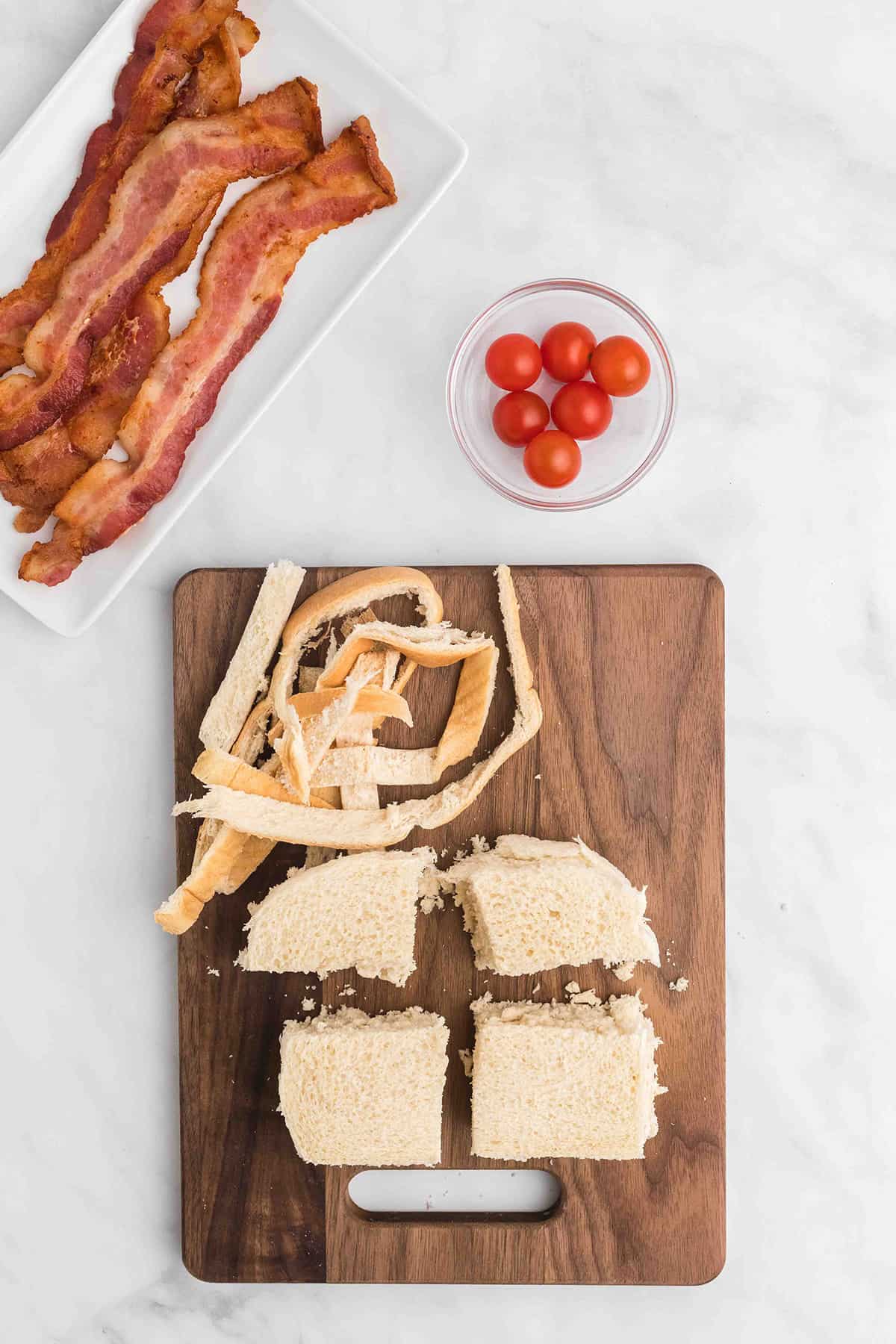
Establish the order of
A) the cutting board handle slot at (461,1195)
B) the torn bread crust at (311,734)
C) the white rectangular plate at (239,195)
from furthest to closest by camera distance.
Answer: the cutting board handle slot at (461,1195), the white rectangular plate at (239,195), the torn bread crust at (311,734)

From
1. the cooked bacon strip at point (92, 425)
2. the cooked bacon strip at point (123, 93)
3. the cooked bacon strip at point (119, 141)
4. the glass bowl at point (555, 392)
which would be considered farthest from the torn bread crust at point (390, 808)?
the cooked bacon strip at point (123, 93)

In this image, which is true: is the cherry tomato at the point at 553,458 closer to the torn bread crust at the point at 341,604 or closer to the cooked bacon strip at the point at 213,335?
the torn bread crust at the point at 341,604

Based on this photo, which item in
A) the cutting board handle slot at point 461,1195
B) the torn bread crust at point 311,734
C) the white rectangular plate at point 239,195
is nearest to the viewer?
the torn bread crust at point 311,734

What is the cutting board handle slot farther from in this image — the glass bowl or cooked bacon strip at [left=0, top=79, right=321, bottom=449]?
cooked bacon strip at [left=0, top=79, right=321, bottom=449]

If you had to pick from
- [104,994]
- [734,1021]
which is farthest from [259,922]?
[734,1021]

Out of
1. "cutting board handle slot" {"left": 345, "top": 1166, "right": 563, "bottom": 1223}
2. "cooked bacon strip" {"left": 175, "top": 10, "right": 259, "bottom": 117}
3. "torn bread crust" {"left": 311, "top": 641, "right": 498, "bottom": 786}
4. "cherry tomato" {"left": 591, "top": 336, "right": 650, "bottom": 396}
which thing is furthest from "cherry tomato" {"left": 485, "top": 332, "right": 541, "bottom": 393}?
"cutting board handle slot" {"left": 345, "top": 1166, "right": 563, "bottom": 1223}

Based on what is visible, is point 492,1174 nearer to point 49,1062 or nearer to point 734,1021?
point 734,1021
